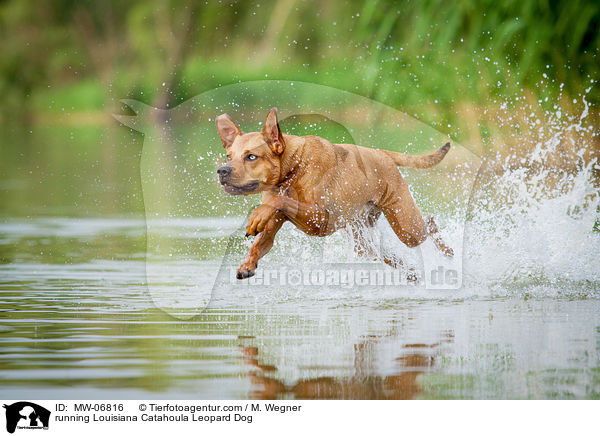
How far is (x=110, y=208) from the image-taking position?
12406 millimetres

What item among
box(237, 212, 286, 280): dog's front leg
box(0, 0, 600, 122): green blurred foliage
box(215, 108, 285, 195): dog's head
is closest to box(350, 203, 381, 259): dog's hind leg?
box(237, 212, 286, 280): dog's front leg

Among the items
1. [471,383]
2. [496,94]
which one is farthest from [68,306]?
[496,94]

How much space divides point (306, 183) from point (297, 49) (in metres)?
22.7

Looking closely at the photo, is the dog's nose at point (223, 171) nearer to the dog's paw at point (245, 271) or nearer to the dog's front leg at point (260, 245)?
the dog's front leg at point (260, 245)

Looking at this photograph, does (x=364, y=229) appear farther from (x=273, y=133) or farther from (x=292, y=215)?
(x=273, y=133)

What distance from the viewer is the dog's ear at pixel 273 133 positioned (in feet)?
21.0

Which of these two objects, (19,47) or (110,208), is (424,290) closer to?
(110,208)

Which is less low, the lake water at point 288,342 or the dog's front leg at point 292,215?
the dog's front leg at point 292,215

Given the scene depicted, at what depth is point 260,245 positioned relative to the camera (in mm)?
6641

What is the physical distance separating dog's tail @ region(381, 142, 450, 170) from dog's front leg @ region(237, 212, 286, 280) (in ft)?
3.53

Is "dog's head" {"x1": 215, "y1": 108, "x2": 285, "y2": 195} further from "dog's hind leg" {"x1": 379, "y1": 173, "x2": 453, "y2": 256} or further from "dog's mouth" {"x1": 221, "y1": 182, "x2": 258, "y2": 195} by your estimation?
"dog's hind leg" {"x1": 379, "y1": 173, "x2": 453, "y2": 256}
